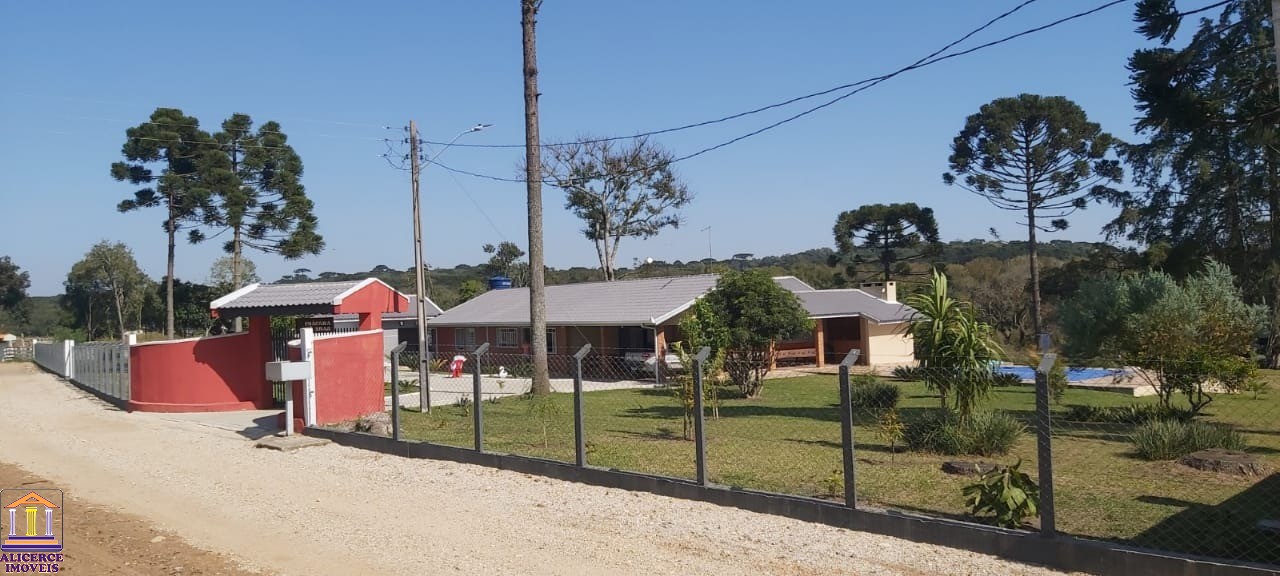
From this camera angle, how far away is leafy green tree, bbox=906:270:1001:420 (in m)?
10.6

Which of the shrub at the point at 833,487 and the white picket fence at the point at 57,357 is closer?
the shrub at the point at 833,487

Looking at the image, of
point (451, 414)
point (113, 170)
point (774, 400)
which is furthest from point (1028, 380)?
point (113, 170)

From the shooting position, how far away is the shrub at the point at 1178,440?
405 inches

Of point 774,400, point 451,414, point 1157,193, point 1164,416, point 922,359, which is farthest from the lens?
point 1157,193

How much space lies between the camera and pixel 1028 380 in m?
27.7

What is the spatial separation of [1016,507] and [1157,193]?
32309 millimetres

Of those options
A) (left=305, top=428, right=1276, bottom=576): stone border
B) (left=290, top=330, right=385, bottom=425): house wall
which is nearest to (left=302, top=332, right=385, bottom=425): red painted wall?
(left=290, top=330, right=385, bottom=425): house wall

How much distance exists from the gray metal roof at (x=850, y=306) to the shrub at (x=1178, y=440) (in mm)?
22062

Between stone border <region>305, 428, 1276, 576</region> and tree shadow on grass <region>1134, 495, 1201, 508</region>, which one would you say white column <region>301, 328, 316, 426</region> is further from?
tree shadow on grass <region>1134, 495, 1201, 508</region>

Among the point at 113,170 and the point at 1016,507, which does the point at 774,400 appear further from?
the point at 113,170

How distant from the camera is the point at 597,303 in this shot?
35.6 m

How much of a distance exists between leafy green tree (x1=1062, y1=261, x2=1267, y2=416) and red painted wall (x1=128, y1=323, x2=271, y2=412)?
16.0 m

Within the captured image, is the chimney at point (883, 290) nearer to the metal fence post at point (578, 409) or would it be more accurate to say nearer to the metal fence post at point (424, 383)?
the metal fence post at point (424, 383)

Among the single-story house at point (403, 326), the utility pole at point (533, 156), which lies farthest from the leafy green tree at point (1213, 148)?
the single-story house at point (403, 326)
